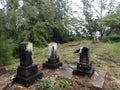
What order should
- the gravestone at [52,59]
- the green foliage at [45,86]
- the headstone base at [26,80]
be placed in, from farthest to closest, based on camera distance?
the gravestone at [52,59]
the headstone base at [26,80]
the green foliage at [45,86]

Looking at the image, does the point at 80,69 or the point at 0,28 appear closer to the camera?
the point at 80,69

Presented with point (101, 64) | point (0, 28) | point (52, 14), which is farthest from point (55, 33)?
point (101, 64)

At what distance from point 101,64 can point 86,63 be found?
Answer: 76.1 inches

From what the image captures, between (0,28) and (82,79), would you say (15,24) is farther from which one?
(82,79)

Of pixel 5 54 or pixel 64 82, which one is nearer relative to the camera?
pixel 64 82

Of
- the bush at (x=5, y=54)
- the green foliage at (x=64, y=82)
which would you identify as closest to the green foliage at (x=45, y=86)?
the green foliage at (x=64, y=82)

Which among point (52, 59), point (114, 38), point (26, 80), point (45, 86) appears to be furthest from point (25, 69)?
point (114, 38)

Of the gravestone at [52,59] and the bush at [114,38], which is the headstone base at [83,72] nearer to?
the gravestone at [52,59]

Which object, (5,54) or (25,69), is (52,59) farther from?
(5,54)

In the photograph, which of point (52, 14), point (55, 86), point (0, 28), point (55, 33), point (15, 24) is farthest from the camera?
point (55, 33)

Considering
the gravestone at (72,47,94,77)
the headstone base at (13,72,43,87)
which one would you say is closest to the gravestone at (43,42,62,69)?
the gravestone at (72,47,94,77)

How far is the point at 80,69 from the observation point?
202 inches

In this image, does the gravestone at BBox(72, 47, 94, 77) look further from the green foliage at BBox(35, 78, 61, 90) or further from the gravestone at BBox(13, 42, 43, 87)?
the gravestone at BBox(13, 42, 43, 87)

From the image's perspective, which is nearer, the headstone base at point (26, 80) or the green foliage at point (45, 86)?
the green foliage at point (45, 86)
